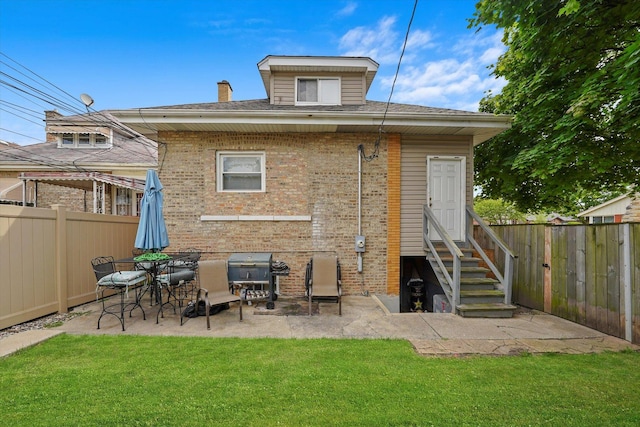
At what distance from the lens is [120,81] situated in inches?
651

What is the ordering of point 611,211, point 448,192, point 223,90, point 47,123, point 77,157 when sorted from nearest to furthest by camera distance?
point 448,192 < point 223,90 < point 77,157 < point 47,123 < point 611,211

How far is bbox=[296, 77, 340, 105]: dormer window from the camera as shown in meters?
8.70

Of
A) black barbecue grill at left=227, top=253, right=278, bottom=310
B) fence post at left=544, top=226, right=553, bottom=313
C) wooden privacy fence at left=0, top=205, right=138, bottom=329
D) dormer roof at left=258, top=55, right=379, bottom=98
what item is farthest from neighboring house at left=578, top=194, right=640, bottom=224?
wooden privacy fence at left=0, top=205, right=138, bottom=329

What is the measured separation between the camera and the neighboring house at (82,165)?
11875mm

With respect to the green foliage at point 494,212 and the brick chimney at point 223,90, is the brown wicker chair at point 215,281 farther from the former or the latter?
the green foliage at point 494,212

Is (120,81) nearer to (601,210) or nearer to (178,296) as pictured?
(178,296)

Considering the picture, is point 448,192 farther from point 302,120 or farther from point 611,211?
point 611,211

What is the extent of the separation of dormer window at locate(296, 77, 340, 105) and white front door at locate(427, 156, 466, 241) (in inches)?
138

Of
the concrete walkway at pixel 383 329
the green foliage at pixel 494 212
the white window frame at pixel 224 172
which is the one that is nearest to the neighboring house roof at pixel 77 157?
the white window frame at pixel 224 172

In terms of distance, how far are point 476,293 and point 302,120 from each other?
17.5 ft

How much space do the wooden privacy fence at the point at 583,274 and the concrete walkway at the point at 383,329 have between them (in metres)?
0.27

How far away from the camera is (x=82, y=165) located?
1240 centimetres

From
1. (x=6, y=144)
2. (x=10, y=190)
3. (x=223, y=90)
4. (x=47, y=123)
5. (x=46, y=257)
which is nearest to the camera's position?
(x=46, y=257)

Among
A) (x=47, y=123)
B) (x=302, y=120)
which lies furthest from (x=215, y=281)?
(x=47, y=123)
